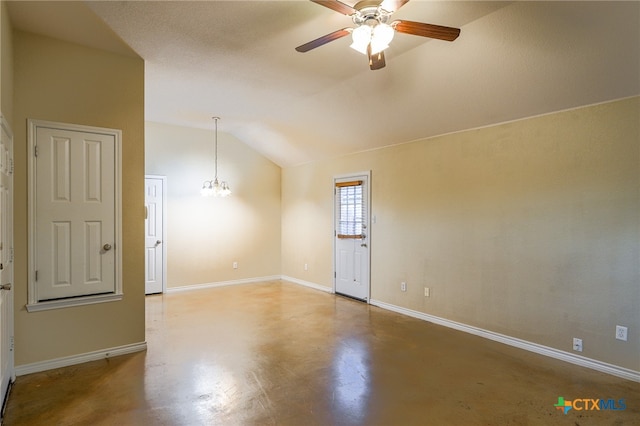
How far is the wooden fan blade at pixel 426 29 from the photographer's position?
2.16 metres

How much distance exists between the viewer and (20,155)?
2986mm

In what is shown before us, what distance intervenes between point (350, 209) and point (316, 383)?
338cm

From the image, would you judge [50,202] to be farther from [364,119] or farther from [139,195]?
[364,119]

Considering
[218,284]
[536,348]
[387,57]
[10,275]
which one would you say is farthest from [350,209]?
[10,275]

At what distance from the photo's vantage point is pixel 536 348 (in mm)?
3609

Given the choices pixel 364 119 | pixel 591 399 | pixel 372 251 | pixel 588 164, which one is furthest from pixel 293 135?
pixel 591 399

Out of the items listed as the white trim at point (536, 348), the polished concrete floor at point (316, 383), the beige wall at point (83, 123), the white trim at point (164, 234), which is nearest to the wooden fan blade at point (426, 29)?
the polished concrete floor at point (316, 383)

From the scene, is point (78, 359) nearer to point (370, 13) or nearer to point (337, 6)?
point (337, 6)

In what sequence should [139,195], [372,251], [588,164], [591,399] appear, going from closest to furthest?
1. [591,399]
2. [588,164]
3. [139,195]
4. [372,251]

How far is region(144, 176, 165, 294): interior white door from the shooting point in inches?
238

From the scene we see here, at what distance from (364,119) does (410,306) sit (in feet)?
8.69

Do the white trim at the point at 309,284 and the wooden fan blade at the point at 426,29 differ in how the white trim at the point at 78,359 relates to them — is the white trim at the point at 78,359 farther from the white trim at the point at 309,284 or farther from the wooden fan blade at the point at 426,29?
the wooden fan blade at the point at 426,29

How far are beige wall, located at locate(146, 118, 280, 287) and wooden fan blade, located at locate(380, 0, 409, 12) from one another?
4.38m

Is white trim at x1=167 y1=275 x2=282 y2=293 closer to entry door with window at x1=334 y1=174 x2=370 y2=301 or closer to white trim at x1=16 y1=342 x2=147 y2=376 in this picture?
entry door with window at x1=334 y1=174 x2=370 y2=301
